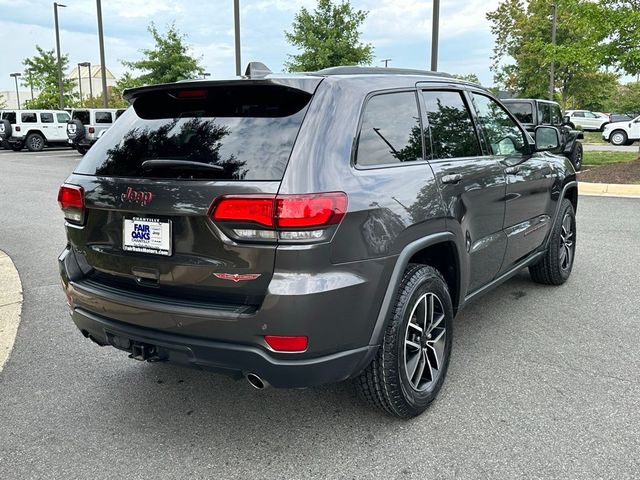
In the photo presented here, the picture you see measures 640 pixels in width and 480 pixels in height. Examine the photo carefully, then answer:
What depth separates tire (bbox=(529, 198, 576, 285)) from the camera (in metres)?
4.98

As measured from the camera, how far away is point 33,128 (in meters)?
28.4

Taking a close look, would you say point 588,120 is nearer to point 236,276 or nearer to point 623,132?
point 623,132

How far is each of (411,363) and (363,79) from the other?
4.87 feet

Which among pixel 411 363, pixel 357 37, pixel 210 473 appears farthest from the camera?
pixel 357 37

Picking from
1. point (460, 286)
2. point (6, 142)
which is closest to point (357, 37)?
point (6, 142)

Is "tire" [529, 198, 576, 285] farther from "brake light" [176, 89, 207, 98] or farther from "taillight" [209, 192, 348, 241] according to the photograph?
"brake light" [176, 89, 207, 98]

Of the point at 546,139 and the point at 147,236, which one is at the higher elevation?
the point at 546,139

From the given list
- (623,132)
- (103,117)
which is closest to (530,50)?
(623,132)

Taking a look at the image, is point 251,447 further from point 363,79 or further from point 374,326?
point 363,79

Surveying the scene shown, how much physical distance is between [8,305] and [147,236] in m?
2.98

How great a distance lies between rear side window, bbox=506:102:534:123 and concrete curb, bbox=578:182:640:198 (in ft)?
6.92

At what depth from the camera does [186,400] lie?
3219 mm

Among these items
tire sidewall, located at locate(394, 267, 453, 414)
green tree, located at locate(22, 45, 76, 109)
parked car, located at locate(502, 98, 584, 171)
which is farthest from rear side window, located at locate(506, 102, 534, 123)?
green tree, located at locate(22, 45, 76, 109)

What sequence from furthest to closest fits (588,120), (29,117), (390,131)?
(588,120), (29,117), (390,131)
